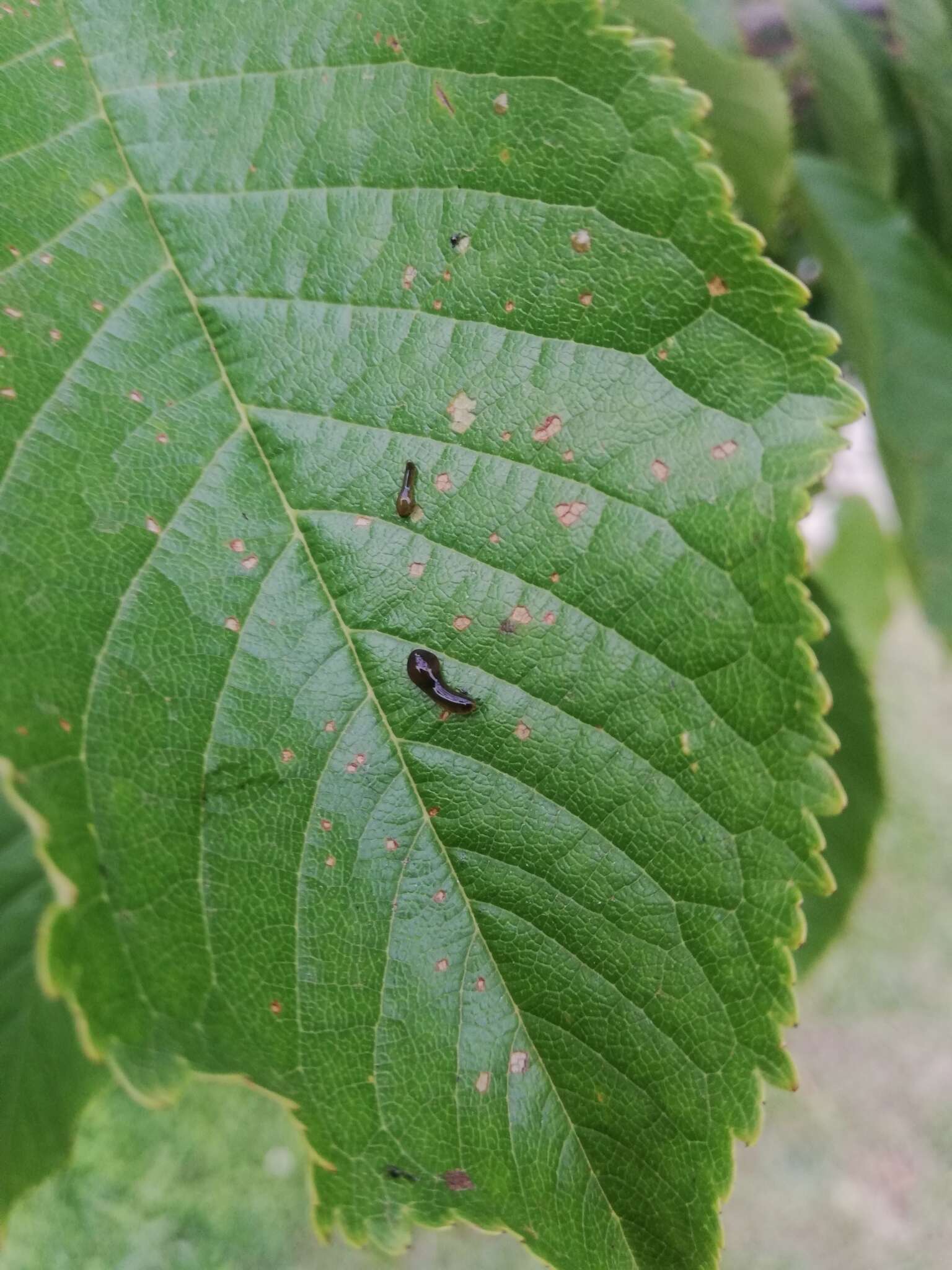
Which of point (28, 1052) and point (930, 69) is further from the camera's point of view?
point (930, 69)

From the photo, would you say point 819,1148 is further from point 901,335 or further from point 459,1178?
point 459,1178

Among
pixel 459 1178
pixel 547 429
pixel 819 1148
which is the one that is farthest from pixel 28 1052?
pixel 819 1148

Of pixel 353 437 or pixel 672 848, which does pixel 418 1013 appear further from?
pixel 353 437

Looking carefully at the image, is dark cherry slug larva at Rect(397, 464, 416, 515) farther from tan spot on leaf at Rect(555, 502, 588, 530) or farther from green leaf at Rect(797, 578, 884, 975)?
green leaf at Rect(797, 578, 884, 975)

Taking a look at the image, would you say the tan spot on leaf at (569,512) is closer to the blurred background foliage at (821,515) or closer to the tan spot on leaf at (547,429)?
the tan spot on leaf at (547,429)

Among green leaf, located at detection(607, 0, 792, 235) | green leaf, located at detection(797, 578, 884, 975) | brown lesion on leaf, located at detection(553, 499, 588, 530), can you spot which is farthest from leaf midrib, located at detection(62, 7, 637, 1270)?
green leaf, located at detection(797, 578, 884, 975)

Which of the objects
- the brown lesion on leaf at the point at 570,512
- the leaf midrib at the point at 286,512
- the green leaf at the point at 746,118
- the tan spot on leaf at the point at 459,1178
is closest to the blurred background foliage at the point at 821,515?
the green leaf at the point at 746,118
